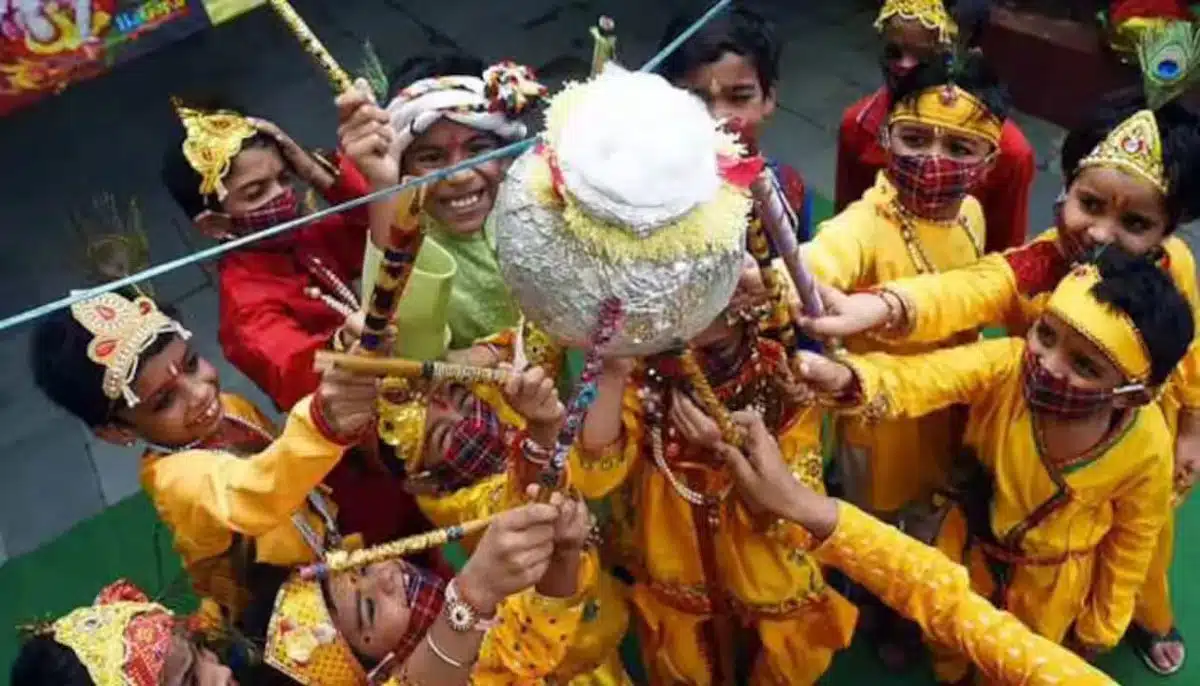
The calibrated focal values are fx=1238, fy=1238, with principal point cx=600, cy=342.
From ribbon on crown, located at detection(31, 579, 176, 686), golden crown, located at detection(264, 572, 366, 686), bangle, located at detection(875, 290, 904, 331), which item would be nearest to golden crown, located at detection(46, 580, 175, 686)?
ribbon on crown, located at detection(31, 579, 176, 686)

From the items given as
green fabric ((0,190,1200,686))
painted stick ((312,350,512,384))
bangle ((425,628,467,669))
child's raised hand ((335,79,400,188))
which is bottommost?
green fabric ((0,190,1200,686))

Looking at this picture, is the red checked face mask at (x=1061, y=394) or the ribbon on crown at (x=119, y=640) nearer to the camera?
the ribbon on crown at (x=119, y=640)

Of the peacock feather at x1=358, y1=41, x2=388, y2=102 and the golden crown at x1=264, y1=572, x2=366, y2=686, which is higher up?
the peacock feather at x1=358, y1=41, x2=388, y2=102

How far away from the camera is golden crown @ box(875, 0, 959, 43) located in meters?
2.72

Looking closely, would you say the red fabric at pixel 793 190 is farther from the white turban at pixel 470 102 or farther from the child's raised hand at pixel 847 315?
the white turban at pixel 470 102

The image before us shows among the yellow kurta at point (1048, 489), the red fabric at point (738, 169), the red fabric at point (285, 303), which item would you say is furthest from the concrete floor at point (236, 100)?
the red fabric at point (738, 169)

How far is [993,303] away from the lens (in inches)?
90.7

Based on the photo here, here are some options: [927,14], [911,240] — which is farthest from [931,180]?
[927,14]

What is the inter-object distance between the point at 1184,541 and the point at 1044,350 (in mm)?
1099

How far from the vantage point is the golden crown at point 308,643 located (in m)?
1.76

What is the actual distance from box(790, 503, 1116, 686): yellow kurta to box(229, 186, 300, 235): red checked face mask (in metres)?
1.19

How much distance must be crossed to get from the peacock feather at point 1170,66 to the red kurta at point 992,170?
338 mm

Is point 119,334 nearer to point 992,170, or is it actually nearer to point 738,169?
point 738,169

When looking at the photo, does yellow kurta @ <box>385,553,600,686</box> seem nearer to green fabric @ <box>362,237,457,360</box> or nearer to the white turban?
green fabric @ <box>362,237,457,360</box>
